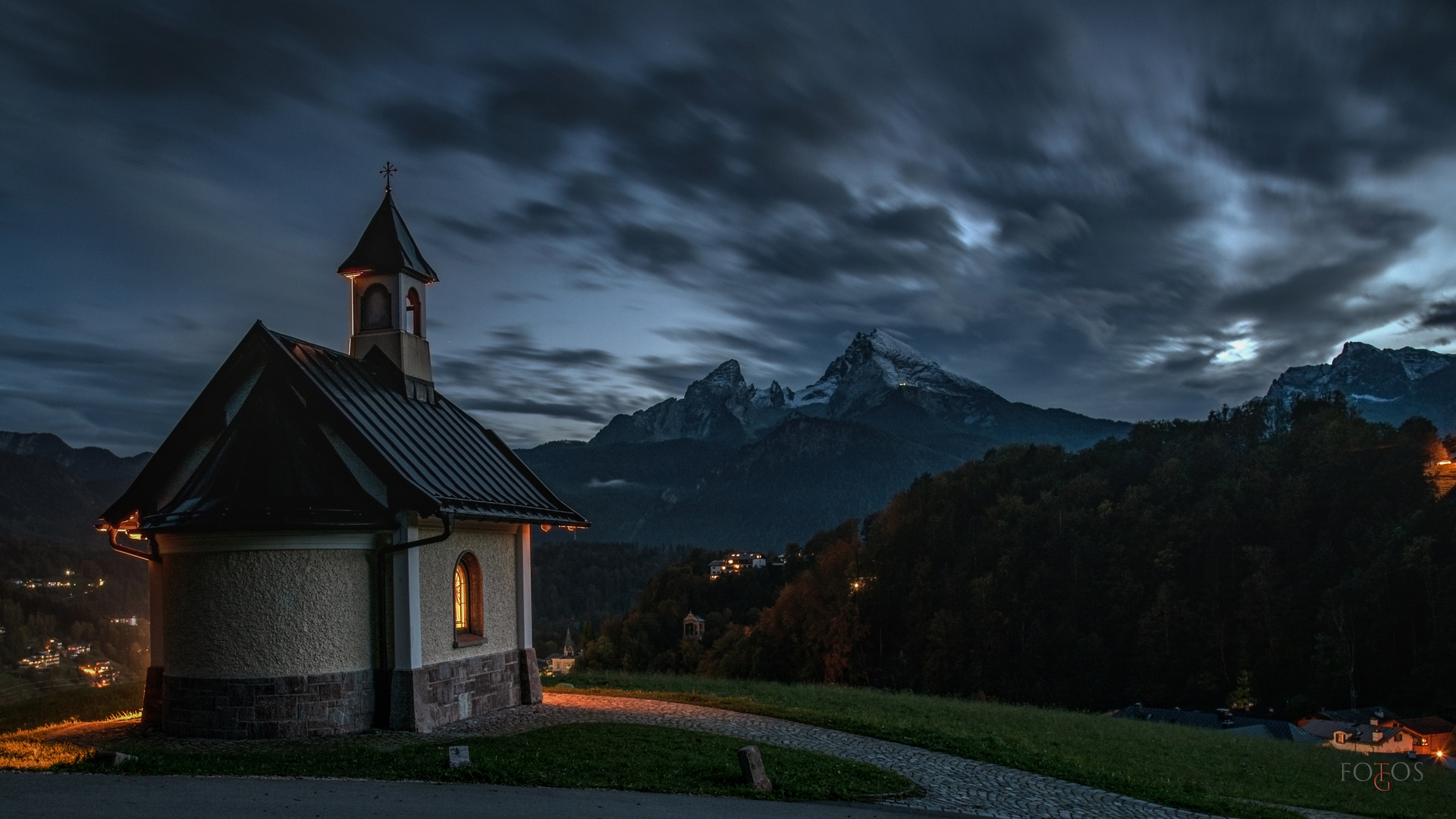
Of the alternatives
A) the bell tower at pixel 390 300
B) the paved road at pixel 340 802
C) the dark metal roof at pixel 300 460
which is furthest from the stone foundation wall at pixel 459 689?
the bell tower at pixel 390 300

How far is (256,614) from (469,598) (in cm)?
387

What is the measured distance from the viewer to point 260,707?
14125mm

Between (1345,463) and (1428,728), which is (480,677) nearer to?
(1428,728)

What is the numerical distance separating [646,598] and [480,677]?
2472 inches


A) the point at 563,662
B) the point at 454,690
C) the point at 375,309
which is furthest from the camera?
the point at 563,662

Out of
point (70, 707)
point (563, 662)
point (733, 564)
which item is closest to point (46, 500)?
point (733, 564)

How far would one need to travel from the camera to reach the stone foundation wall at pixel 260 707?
1412 cm

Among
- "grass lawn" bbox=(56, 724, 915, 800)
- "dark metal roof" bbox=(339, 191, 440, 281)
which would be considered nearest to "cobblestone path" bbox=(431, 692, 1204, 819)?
"grass lawn" bbox=(56, 724, 915, 800)

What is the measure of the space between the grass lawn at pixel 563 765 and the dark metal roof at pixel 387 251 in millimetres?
9380

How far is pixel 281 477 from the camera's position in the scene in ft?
48.5

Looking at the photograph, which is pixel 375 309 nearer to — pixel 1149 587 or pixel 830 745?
pixel 830 745

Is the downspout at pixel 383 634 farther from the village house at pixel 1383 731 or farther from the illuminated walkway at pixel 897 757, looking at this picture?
the village house at pixel 1383 731

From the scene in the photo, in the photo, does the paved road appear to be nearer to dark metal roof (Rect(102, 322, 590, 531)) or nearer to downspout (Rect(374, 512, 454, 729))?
downspout (Rect(374, 512, 454, 729))

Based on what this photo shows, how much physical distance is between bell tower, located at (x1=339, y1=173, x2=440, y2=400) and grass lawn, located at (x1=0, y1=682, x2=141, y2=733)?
26.4 ft
